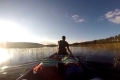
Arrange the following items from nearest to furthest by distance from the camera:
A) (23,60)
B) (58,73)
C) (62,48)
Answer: (58,73)
(62,48)
(23,60)

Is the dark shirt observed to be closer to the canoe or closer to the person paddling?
the person paddling

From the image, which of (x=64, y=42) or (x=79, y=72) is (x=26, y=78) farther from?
(x=64, y=42)

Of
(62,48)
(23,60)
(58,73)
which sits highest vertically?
(62,48)

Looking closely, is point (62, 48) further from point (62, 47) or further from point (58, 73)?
point (58, 73)

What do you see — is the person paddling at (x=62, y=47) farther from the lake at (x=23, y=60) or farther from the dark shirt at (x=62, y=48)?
the lake at (x=23, y=60)

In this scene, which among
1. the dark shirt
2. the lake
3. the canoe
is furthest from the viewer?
the dark shirt

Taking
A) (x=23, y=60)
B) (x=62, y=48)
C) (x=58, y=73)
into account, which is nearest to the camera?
(x=58, y=73)

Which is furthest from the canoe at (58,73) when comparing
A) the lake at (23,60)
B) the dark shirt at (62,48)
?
the dark shirt at (62,48)

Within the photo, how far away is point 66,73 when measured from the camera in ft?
24.0

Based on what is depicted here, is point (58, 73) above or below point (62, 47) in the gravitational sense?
below

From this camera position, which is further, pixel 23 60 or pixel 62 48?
pixel 23 60

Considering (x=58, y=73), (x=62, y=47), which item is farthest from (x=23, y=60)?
(x=58, y=73)

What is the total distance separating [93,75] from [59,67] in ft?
5.78

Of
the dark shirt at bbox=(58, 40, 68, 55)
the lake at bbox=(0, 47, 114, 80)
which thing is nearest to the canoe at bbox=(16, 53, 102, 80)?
the lake at bbox=(0, 47, 114, 80)
